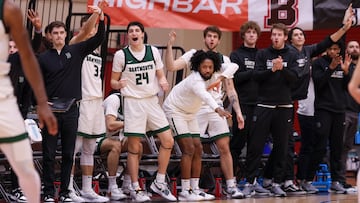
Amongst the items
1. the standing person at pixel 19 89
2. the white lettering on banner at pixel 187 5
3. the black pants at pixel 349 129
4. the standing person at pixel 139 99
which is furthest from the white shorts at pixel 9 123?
the black pants at pixel 349 129

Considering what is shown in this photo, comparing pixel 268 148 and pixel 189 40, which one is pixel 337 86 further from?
pixel 189 40

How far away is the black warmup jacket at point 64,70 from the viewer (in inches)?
380

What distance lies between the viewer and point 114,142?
1052 cm

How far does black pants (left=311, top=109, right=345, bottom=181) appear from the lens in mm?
11672

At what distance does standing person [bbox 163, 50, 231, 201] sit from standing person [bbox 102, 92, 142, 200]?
59cm

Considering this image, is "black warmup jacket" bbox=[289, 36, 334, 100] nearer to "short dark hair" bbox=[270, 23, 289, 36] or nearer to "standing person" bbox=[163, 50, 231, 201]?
"short dark hair" bbox=[270, 23, 289, 36]

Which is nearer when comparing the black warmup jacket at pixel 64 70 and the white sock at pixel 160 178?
the black warmup jacket at pixel 64 70

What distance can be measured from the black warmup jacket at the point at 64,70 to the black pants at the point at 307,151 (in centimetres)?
374

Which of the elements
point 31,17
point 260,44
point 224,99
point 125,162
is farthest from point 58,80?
point 260,44

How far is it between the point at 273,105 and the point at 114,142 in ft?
7.37

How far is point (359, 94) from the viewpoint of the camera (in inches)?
234

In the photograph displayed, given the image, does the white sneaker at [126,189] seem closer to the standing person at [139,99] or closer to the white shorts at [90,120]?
the standing person at [139,99]

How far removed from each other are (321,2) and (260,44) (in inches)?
201

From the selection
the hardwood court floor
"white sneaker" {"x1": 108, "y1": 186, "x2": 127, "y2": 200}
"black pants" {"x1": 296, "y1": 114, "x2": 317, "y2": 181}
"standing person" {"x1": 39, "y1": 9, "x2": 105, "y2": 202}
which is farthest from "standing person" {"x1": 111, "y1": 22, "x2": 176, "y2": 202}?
"black pants" {"x1": 296, "y1": 114, "x2": 317, "y2": 181}
